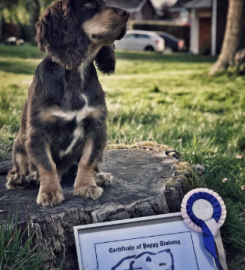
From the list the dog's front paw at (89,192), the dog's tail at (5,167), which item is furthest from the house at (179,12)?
the dog's front paw at (89,192)

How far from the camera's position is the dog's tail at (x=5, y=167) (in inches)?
144

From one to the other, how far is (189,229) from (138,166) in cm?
100

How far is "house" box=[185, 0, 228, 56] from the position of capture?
72.3 ft

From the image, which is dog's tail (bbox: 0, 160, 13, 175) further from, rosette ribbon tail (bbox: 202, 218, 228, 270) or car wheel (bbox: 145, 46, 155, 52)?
car wheel (bbox: 145, 46, 155, 52)

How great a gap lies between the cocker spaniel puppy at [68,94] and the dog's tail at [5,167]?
67 centimetres

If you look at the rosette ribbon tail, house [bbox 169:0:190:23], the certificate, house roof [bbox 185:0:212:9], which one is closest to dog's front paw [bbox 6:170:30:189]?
the certificate

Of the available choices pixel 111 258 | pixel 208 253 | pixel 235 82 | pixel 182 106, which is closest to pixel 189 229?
pixel 208 253

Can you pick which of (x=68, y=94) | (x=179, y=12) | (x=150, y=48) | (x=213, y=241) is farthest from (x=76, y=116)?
(x=179, y=12)

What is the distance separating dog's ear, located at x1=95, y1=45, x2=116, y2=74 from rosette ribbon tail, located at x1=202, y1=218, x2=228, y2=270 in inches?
53.6

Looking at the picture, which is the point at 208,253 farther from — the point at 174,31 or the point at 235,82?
the point at 174,31

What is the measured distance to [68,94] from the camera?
290 centimetres

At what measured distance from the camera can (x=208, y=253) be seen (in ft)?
9.23

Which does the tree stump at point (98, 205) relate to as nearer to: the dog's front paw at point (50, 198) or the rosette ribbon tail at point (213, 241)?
the dog's front paw at point (50, 198)

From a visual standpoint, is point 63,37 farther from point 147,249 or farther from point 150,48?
point 150,48
